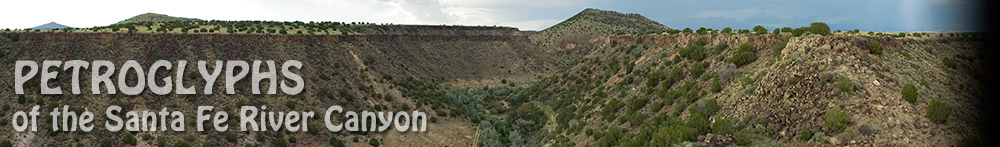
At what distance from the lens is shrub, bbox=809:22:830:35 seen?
114ft

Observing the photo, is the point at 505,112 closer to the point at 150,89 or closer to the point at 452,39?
the point at 150,89

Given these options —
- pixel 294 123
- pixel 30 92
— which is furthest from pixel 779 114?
pixel 30 92

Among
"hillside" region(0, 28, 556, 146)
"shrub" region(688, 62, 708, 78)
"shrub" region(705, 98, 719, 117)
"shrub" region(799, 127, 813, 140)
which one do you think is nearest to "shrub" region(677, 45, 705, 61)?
"shrub" region(688, 62, 708, 78)

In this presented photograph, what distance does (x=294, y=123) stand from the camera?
137 ft

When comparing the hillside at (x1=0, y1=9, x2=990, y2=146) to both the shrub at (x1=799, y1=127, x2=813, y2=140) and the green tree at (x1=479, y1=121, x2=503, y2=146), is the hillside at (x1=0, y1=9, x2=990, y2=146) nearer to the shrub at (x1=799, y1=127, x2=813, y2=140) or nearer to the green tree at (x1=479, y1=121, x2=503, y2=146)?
the shrub at (x1=799, y1=127, x2=813, y2=140)

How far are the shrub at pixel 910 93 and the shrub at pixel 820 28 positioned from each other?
492 inches

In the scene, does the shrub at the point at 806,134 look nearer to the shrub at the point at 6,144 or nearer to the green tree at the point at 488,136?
the green tree at the point at 488,136

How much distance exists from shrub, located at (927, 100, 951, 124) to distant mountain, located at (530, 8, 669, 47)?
10049cm

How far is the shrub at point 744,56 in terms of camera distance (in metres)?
33.4

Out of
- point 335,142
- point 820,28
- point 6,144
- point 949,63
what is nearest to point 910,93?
point 949,63

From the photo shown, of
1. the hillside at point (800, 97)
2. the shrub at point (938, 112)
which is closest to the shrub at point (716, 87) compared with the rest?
the hillside at point (800, 97)

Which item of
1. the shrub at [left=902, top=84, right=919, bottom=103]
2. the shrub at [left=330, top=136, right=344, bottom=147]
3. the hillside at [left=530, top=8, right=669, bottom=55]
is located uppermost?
the hillside at [left=530, top=8, right=669, bottom=55]

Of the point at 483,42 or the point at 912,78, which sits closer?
the point at 912,78

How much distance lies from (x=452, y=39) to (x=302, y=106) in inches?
2175
